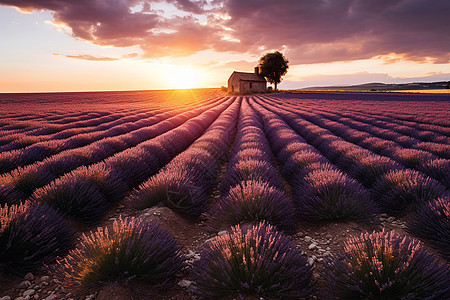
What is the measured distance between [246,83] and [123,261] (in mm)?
58520

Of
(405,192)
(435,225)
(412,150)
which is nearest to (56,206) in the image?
(435,225)

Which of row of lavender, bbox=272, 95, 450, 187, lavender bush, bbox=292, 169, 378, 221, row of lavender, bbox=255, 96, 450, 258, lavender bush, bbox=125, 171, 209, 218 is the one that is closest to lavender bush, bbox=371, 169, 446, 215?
row of lavender, bbox=255, 96, 450, 258

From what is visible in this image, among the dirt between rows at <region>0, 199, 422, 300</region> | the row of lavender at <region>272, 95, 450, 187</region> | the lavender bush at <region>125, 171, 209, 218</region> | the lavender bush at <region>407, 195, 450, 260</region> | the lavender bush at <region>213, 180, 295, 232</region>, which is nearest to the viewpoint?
the dirt between rows at <region>0, 199, 422, 300</region>

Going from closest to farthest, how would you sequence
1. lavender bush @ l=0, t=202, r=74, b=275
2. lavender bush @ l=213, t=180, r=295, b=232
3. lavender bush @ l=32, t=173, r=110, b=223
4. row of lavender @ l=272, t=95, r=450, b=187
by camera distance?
lavender bush @ l=0, t=202, r=74, b=275 → lavender bush @ l=213, t=180, r=295, b=232 → lavender bush @ l=32, t=173, r=110, b=223 → row of lavender @ l=272, t=95, r=450, b=187

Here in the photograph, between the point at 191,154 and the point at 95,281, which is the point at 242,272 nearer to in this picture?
the point at 95,281

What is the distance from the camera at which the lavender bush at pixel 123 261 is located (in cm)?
170

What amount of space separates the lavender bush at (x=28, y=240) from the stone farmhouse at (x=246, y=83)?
56672 millimetres

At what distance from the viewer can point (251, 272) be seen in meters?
1.59

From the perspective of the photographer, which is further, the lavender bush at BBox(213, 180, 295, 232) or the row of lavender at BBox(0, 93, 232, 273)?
the lavender bush at BBox(213, 180, 295, 232)

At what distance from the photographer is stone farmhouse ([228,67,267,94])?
5712 cm

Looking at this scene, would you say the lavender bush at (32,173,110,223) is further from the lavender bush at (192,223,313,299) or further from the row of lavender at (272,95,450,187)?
the row of lavender at (272,95,450,187)

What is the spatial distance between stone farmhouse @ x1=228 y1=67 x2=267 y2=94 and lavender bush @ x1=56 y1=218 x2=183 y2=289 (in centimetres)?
5697

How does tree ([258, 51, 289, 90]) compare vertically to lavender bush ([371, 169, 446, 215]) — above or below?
above

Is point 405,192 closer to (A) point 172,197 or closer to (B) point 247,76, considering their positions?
(A) point 172,197
